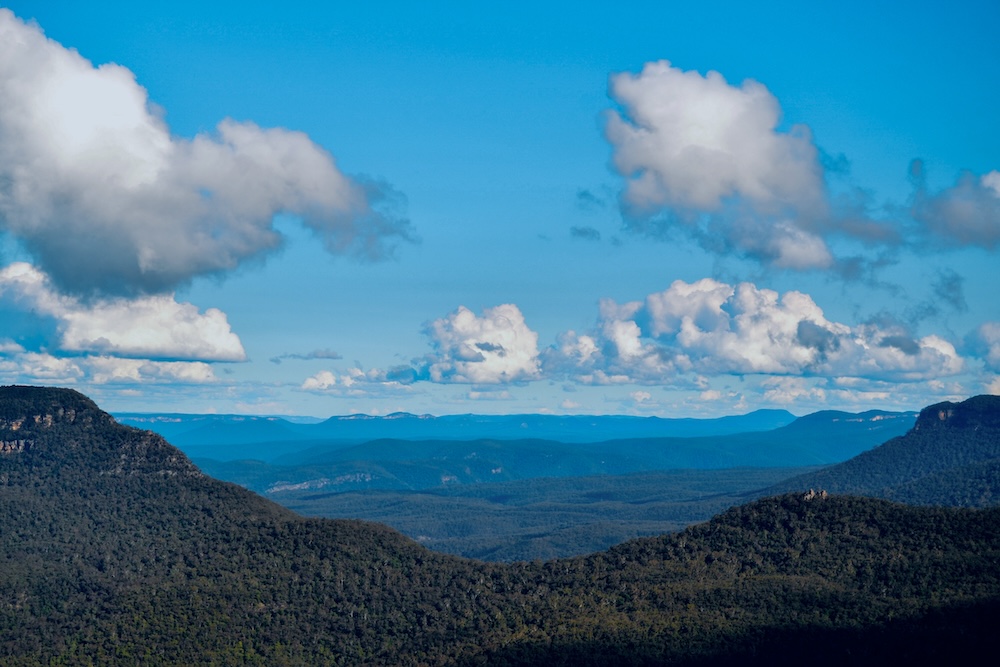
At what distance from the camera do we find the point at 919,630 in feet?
483

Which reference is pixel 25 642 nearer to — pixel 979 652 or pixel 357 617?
pixel 357 617

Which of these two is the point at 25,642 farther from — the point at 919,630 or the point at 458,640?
the point at 919,630

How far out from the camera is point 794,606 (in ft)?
531

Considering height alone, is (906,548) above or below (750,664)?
above

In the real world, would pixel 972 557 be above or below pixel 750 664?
above

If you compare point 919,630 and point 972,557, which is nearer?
point 919,630

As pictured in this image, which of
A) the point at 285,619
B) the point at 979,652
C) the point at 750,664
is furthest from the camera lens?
the point at 285,619

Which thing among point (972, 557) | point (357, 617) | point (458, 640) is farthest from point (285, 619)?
point (972, 557)

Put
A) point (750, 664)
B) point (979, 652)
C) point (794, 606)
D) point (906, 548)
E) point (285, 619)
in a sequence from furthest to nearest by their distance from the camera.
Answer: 1. point (285, 619)
2. point (906, 548)
3. point (794, 606)
4. point (750, 664)
5. point (979, 652)

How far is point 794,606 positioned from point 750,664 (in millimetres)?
15543

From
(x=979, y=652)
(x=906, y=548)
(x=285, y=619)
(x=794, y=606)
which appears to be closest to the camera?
(x=979, y=652)

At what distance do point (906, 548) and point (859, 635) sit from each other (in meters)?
30.8

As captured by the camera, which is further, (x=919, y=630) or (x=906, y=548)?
(x=906, y=548)

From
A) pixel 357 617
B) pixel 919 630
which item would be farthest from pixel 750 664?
pixel 357 617
